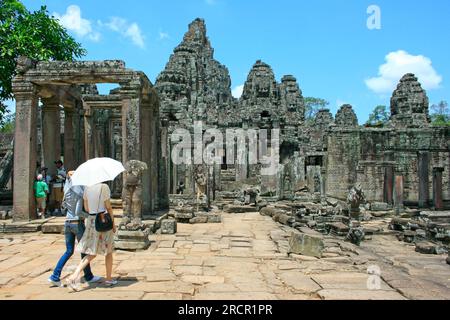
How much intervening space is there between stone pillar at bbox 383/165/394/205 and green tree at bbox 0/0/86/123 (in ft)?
51.5

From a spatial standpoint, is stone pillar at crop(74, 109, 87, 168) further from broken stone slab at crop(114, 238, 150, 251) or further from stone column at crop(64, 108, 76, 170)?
broken stone slab at crop(114, 238, 150, 251)

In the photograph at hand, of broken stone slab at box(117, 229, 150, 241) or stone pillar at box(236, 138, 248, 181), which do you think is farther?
stone pillar at box(236, 138, 248, 181)

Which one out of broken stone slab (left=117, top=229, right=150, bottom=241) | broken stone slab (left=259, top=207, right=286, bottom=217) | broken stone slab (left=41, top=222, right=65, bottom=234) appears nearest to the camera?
broken stone slab (left=117, top=229, right=150, bottom=241)

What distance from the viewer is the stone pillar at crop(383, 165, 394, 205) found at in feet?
67.1

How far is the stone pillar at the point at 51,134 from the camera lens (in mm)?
12539

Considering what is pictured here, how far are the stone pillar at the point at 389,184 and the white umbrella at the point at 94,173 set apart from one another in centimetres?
1812

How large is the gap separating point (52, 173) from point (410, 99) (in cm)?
2201

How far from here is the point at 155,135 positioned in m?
12.7

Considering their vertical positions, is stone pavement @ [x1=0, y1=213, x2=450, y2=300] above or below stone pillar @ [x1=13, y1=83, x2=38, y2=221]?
below

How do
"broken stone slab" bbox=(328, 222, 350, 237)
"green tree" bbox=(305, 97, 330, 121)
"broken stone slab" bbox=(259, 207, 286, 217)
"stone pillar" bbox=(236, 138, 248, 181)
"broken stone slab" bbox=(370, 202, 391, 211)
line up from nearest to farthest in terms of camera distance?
1. "broken stone slab" bbox=(328, 222, 350, 237)
2. "broken stone slab" bbox=(259, 207, 286, 217)
3. "broken stone slab" bbox=(370, 202, 391, 211)
4. "stone pillar" bbox=(236, 138, 248, 181)
5. "green tree" bbox=(305, 97, 330, 121)

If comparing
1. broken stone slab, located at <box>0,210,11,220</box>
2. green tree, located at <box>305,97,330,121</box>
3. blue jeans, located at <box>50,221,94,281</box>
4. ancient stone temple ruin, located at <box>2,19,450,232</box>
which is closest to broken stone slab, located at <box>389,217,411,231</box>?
ancient stone temple ruin, located at <box>2,19,450,232</box>

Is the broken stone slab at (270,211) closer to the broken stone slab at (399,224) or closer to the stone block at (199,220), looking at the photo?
the stone block at (199,220)

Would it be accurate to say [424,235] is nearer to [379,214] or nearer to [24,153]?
[379,214]
